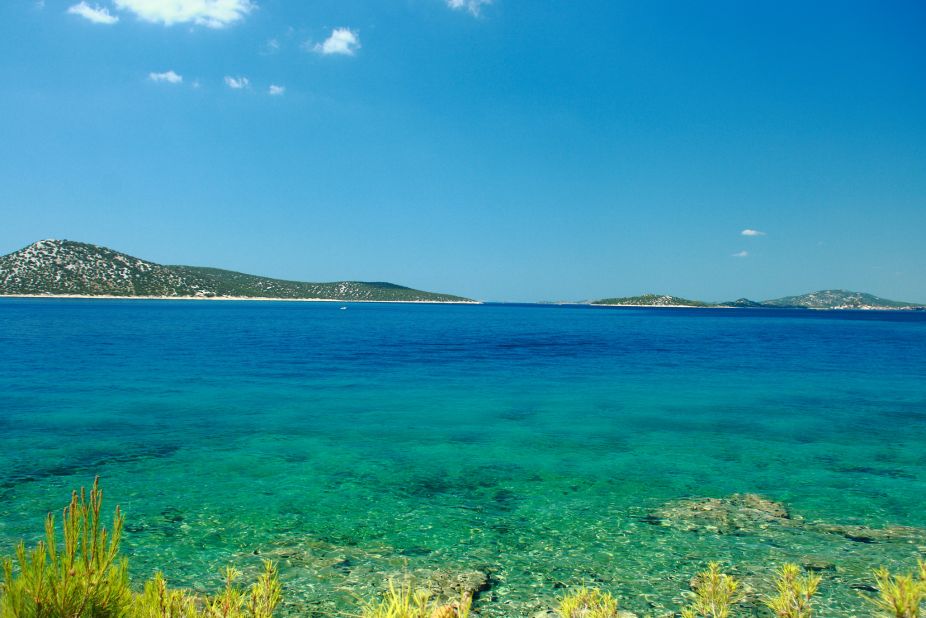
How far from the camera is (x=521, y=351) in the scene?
61.0 metres

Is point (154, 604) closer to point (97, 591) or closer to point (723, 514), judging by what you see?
point (97, 591)

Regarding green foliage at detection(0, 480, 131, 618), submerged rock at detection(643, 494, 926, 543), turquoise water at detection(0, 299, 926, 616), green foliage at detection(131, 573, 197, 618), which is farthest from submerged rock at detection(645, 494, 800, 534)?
green foliage at detection(0, 480, 131, 618)

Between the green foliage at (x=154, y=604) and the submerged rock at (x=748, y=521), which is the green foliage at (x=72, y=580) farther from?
the submerged rock at (x=748, y=521)

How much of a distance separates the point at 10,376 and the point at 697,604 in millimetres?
42995

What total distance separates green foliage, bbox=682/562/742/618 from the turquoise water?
1.19ft

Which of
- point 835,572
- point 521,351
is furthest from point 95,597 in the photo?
point 521,351

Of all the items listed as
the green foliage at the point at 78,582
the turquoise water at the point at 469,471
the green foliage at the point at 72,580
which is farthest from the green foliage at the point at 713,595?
the green foliage at the point at 72,580

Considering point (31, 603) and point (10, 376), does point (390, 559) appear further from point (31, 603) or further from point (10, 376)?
point (10, 376)

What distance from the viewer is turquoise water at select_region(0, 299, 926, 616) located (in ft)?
37.0

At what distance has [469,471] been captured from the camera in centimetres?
1780

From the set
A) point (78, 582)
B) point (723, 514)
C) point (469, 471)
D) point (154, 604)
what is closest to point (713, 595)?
point (154, 604)

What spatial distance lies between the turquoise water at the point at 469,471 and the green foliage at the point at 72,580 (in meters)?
5.56

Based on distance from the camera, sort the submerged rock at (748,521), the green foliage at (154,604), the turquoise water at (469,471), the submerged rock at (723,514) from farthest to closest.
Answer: the submerged rock at (723,514), the submerged rock at (748,521), the turquoise water at (469,471), the green foliage at (154,604)

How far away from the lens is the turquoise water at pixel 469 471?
37.0 feet
